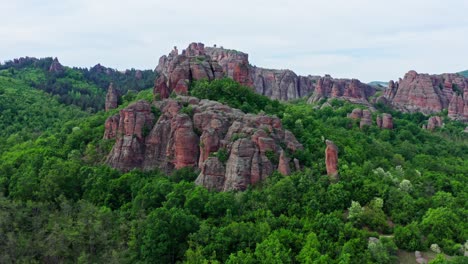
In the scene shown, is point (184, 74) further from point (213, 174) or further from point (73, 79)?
point (73, 79)

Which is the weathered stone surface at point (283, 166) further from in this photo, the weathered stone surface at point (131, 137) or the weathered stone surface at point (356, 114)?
the weathered stone surface at point (356, 114)

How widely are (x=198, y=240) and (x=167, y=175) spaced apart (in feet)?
40.5

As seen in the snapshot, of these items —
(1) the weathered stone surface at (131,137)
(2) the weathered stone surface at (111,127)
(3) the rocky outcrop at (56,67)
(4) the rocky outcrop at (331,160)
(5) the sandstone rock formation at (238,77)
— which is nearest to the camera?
(4) the rocky outcrop at (331,160)

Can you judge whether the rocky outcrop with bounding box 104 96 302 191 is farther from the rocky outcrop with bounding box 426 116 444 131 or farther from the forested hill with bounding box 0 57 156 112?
the rocky outcrop with bounding box 426 116 444 131

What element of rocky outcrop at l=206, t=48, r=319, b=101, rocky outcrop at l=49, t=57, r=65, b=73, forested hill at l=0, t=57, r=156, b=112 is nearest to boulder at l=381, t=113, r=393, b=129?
rocky outcrop at l=206, t=48, r=319, b=101

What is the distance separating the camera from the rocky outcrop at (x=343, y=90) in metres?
107

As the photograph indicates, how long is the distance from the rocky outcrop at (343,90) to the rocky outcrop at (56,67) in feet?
266

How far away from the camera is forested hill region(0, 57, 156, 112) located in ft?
361

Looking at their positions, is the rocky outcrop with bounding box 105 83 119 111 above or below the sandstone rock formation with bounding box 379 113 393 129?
above

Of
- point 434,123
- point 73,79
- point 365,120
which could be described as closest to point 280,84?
point 434,123

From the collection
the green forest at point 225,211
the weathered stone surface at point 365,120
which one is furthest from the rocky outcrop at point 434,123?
the green forest at point 225,211

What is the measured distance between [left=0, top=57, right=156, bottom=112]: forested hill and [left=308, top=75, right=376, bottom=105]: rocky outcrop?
48934 mm

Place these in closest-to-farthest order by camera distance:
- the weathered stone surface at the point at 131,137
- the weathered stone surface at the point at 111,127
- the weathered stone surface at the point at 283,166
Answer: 1. the weathered stone surface at the point at 283,166
2. the weathered stone surface at the point at 131,137
3. the weathered stone surface at the point at 111,127

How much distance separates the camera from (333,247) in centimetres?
3123
